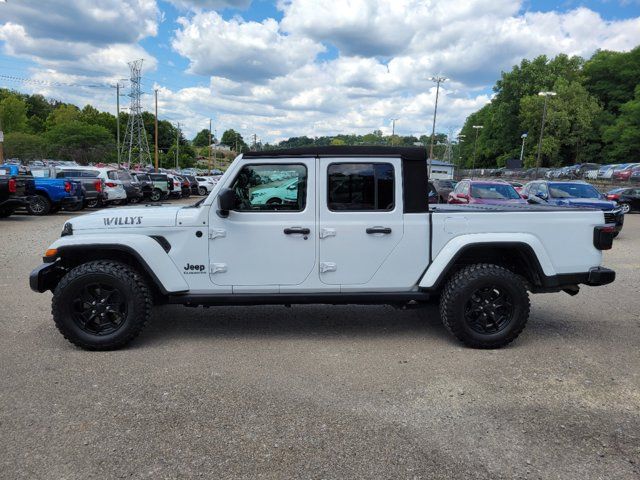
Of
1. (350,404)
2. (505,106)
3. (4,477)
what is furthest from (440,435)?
(505,106)

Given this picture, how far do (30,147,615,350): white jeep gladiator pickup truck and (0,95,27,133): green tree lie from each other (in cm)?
10094

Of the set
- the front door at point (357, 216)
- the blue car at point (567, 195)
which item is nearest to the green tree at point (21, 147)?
the blue car at point (567, 195)

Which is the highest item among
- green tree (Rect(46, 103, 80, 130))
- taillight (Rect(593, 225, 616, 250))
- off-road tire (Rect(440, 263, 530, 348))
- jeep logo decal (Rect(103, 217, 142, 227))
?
green tree (Rect(46, 103, 80, 130))

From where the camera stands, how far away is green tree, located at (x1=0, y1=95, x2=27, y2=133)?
8844cm

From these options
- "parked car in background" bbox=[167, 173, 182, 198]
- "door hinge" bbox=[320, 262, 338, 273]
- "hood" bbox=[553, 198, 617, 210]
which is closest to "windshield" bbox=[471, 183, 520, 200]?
"hood" bbox=[553, 198, 617, 210]

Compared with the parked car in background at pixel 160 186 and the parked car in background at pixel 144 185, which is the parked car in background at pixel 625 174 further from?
the parked car in background at pixel 144 185

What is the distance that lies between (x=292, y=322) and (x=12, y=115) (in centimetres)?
10434

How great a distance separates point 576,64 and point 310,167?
298ft

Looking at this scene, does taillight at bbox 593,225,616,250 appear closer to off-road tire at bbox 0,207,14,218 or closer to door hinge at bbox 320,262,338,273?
door hinge at bbox 320,262,338,273

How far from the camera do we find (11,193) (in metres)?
14.6

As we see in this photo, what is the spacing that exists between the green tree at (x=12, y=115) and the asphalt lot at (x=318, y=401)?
10095cm

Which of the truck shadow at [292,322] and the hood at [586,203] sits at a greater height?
the hood at [586,203]

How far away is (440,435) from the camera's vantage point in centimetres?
321

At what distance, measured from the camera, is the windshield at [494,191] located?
13312mm
